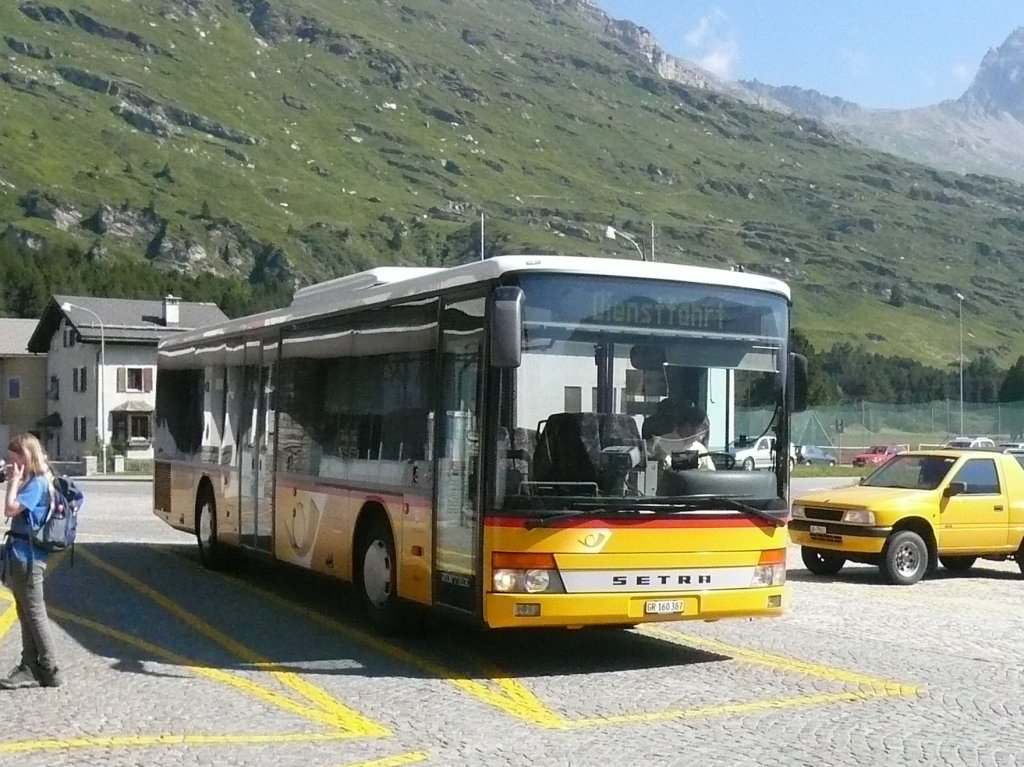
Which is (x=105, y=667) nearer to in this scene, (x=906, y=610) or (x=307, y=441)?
(x=307, y=441)

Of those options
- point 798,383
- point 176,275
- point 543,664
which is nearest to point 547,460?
point 543,664

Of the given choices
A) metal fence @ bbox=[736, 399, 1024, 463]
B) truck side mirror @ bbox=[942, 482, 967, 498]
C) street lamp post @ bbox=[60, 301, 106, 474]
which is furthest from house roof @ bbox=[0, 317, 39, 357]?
truck side mirror @ bbox=[942, 482, 967, 498]

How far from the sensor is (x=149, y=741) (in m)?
8.19

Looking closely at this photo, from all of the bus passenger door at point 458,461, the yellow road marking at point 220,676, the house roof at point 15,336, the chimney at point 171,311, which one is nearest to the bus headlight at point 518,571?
the bus passenger door at point 458,461

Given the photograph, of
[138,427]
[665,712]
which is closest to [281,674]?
[665,712]

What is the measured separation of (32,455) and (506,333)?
3.14 metres

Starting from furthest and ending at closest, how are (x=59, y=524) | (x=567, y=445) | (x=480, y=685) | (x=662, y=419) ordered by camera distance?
(x=662, y=419) < (x=567, y=445) < (x=480, y=685) < (x=59, y=524)

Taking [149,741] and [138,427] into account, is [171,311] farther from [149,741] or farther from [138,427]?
[149,741]

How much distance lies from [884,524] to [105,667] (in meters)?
9.97

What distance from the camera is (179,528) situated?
1883 cm

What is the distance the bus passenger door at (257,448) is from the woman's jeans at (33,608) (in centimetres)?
518

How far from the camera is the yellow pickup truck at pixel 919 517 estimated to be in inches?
689

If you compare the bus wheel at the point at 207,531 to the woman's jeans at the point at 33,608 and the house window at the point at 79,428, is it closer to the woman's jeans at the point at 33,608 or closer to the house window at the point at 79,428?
the woman's jeans at the point at 33,608

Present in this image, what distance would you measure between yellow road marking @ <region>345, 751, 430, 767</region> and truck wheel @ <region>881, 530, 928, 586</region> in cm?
1063
